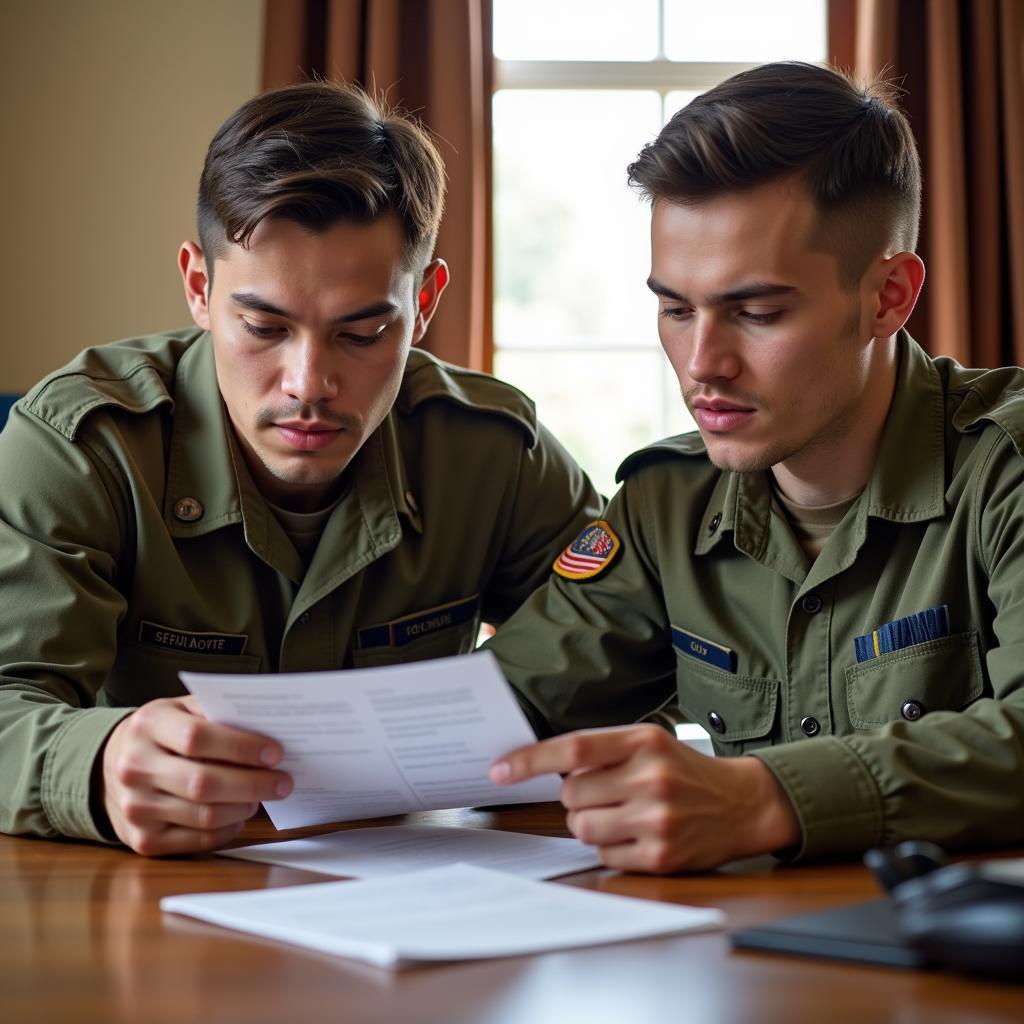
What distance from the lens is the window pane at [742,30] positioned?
3426 millimetres

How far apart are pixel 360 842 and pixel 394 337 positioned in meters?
0.67

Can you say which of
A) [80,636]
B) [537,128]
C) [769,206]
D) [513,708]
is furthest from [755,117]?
[537,128]

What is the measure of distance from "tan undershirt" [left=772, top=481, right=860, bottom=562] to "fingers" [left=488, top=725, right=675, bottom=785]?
54cm

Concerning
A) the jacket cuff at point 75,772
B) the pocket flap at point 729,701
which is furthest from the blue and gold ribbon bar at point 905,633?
the jacket cuff at point 75,772

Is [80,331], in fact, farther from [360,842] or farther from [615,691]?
[360,842]

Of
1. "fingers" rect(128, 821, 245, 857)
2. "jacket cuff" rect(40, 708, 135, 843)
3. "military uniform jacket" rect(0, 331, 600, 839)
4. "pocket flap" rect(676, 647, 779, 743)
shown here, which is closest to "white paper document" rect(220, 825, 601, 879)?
"fingers" rect(128, 821, 245, 857)

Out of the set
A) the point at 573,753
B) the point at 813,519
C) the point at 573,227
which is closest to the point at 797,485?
the point at 813,519

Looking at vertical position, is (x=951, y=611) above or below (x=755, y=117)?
below

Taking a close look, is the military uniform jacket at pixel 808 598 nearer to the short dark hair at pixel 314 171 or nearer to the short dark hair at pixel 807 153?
the short dark hair at pixel 807 153

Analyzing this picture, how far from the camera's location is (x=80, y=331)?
3.23 meters

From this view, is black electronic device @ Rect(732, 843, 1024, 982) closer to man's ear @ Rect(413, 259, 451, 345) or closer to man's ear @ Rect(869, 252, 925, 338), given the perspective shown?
man's ear @ Rect(869, 252, 925, 338)

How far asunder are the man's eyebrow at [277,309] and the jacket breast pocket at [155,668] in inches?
17.0

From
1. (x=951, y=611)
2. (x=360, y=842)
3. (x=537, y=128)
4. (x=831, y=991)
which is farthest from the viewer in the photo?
(x=537, y=128)

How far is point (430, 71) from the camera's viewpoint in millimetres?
3104
